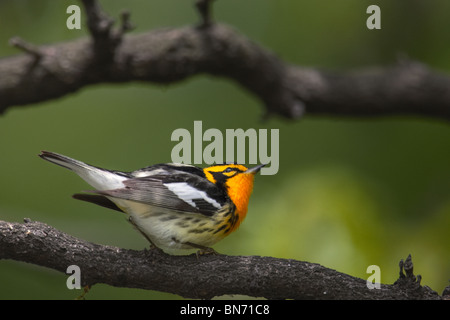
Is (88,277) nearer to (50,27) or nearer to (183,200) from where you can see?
(183,200)

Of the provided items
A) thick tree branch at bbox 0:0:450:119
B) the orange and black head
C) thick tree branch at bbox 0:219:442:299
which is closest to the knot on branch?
thick tree branch at bbox 0:0:450:119

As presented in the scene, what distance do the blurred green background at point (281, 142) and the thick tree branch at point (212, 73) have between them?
267 millimetres

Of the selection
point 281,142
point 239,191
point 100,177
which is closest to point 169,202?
point 100,177

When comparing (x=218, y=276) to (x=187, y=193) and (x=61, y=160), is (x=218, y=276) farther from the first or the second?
(x=61, y=160)

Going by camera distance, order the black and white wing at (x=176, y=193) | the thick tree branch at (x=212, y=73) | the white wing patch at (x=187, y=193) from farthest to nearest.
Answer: the thick tree branch at (x=212, y=73) < the white wing patch at (x=187, y=193) < the black and white wing at (x=176, y=193)

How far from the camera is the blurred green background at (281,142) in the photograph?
14.2 ft

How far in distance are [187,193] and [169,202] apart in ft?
0.41

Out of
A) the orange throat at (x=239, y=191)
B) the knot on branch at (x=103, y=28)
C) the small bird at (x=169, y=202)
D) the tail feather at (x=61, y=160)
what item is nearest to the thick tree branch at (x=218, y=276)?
the small bird at (x=169, y=202)

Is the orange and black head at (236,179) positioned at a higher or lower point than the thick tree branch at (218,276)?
higher

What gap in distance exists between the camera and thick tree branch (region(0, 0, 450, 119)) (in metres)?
4.68

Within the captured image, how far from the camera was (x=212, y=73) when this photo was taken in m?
5.29

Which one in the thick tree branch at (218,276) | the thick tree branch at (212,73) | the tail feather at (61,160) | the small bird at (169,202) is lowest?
the thick tree branch at (218,276)

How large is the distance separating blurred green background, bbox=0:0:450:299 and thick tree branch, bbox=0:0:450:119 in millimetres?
267

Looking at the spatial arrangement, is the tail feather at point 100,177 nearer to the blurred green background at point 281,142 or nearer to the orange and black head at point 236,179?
the orange and black head at point 236,179
